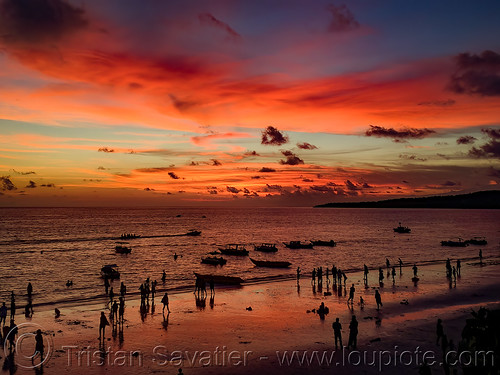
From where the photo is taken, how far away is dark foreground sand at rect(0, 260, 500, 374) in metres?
23.0

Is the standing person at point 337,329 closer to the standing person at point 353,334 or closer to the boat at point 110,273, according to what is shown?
the standing person at point 353,334

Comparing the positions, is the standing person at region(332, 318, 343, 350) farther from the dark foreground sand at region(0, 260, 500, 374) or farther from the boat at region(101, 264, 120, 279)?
the boat at region(101, 264, 120, 279)

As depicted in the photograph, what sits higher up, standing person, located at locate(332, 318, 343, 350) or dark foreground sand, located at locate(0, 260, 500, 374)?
standing person, located at locate(332, 318, 343, 350)

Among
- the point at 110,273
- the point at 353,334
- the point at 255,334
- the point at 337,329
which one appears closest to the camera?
the point at 337,329

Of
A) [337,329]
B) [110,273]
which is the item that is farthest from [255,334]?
[110,273]

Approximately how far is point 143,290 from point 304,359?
1905cm

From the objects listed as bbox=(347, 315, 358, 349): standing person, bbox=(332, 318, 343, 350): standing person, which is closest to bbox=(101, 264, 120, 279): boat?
bbox=(332, 318, 343, 350): standing person

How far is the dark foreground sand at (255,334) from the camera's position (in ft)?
75.4

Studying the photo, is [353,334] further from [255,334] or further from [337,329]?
[255,334]

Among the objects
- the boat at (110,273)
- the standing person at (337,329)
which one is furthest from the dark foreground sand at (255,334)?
the boat at (110,273)

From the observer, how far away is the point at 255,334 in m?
28.8

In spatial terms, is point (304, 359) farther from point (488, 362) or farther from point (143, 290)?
point (143, 290)

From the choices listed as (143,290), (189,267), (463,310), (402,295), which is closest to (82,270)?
(189,267)

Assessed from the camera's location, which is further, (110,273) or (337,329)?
(110,273)
